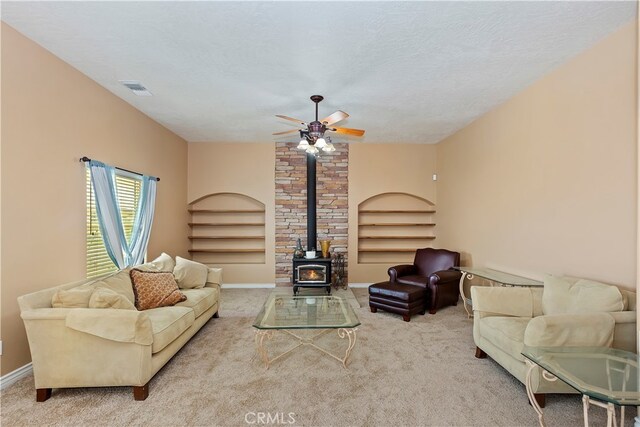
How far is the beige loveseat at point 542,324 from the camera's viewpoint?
2080 millimetres

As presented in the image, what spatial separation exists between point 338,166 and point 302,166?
0.71 meters

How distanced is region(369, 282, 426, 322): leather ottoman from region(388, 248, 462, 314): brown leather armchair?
149mm

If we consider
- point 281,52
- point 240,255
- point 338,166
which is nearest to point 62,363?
point 281,52

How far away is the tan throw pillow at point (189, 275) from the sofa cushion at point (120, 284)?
659 mm

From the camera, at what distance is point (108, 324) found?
219 cm

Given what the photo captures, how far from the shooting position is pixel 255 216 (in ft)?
20.5

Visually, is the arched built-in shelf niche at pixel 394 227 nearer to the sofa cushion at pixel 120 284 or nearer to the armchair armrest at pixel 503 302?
the armchair armrest at pixel 503 302

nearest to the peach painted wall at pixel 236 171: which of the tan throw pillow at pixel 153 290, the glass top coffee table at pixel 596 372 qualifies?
the tan throw pillow at pixel 153 290

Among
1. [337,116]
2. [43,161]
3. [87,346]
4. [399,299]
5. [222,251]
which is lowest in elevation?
[399,299]

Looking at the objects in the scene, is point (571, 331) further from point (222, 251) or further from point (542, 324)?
point (222, 251)

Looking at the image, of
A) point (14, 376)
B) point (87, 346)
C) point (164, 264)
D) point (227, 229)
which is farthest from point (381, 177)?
point (14, 376)

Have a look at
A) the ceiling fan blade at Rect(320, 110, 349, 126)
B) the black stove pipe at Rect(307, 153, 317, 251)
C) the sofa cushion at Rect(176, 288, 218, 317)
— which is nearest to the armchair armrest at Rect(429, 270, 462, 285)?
the black stove pipe at Rect(307, 153, 317, 251)

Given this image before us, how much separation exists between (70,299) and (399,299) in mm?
3442

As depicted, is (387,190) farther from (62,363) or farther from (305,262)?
(62,363)
